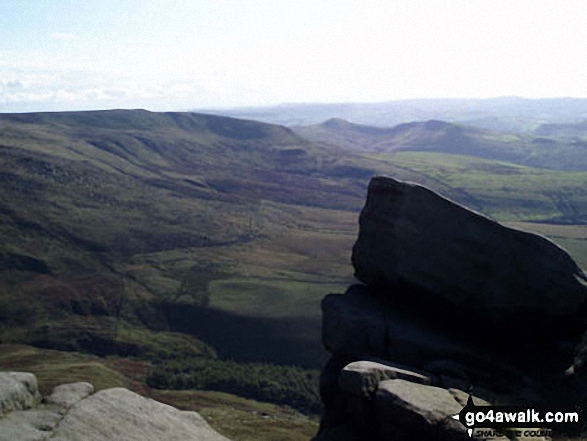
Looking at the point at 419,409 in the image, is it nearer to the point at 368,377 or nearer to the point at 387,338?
the point at 368,377

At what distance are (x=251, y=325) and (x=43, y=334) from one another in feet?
182

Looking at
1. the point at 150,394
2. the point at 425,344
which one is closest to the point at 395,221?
the point at 425,344

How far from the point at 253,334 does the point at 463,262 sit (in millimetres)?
127529

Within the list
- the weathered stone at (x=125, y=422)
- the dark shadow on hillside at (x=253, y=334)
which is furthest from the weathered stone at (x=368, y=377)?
the dark shadow on hillside at (x=253, y=334)

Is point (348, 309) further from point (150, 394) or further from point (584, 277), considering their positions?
point (150, 394)

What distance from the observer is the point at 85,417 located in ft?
79.0

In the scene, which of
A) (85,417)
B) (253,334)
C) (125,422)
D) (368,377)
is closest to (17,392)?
(85,417)

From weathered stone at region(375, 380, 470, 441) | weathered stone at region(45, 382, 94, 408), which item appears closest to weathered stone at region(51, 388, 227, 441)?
weathered stone at region(45, 382, 94, 408)

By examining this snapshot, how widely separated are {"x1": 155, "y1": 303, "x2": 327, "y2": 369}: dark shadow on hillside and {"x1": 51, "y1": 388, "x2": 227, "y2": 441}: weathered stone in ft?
362

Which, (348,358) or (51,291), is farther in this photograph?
(51,291)

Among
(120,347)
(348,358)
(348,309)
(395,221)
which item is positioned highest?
(395,221)

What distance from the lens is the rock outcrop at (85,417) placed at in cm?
2253

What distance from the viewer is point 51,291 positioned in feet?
605

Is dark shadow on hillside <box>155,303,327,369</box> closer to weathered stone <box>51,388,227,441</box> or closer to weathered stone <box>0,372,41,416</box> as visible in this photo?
weathered stone <box>51,388,227,441</box>
